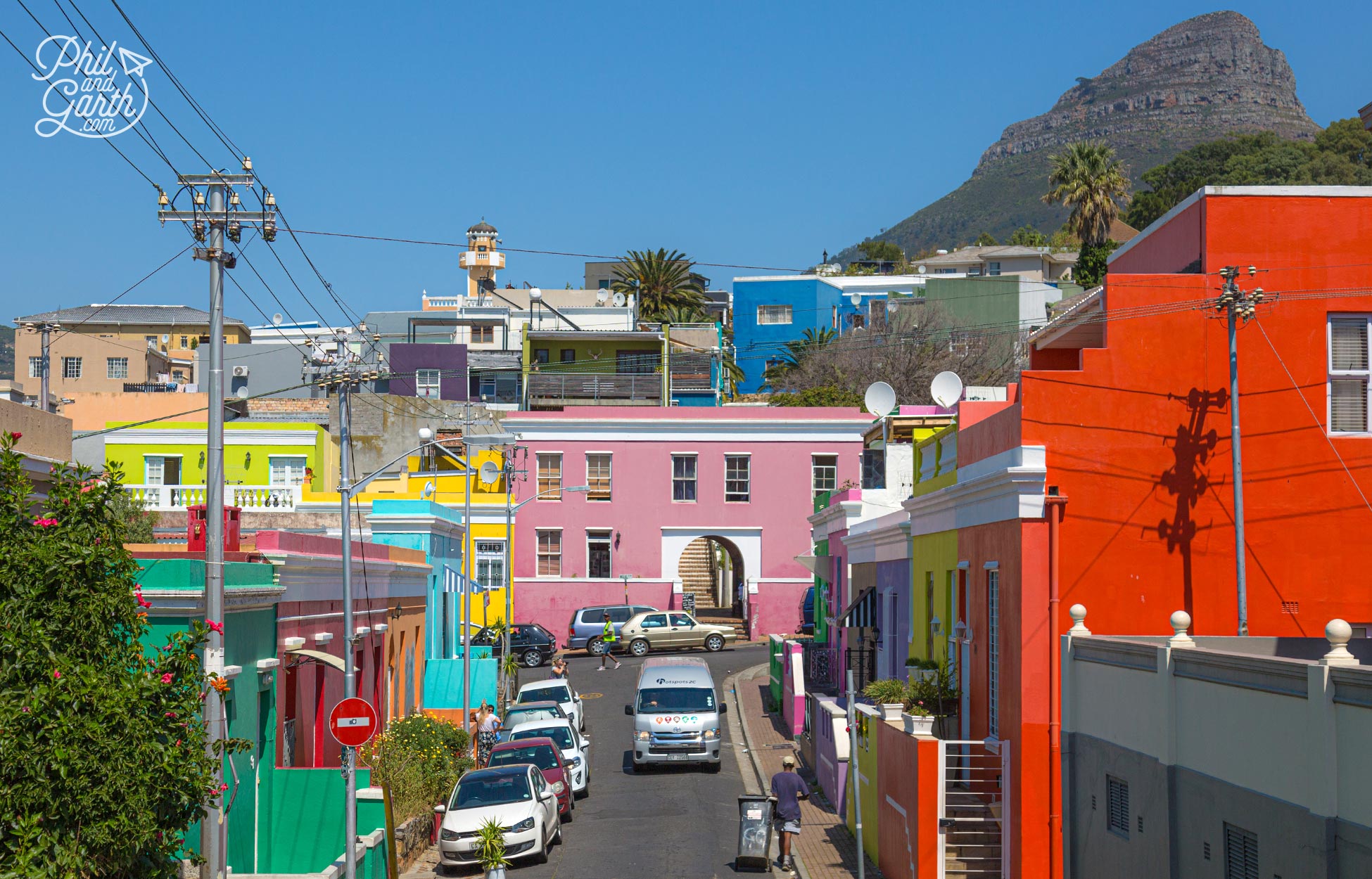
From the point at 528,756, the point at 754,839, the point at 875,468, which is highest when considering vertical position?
the point at 875,468

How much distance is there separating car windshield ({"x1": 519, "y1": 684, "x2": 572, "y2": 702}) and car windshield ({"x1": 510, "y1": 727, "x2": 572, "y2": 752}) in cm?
531

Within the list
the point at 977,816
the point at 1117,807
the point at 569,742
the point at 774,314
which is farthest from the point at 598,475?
the point at 1117,807

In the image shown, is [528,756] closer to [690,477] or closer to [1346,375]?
[1346,375]

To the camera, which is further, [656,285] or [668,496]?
[656,285]

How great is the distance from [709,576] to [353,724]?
48.9 m

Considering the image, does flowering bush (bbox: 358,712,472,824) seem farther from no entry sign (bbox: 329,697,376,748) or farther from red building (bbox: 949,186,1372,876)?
red building (bbox: 949,186,1372,876)

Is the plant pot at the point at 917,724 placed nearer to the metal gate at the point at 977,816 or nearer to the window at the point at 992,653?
the metal gate at the point at 977,816

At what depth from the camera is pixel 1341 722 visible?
1064 cm

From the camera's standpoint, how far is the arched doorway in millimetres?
62562

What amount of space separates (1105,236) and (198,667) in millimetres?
75969

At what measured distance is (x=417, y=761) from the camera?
26547mm

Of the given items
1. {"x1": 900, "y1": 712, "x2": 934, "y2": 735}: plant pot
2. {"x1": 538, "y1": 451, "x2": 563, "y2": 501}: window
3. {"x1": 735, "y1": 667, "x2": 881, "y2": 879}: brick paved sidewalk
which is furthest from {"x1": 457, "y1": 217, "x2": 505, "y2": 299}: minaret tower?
{"x1": 900, "y1": 712, "x2": 934, "y2": 735}: plant pot

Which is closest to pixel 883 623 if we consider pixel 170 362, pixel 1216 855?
pixel 1216 855

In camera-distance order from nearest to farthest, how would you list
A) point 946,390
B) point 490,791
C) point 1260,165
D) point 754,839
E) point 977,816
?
point 977,816 < point 754,839 < point 490,791 < point 946,390 < point 1260,165
